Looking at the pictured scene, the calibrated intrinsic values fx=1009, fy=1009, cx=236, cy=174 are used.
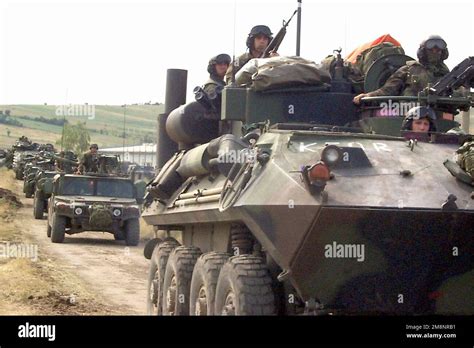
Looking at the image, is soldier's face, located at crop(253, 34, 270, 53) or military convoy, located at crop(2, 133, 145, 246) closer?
soldier's face, located at crop(253, 34, 270, 53)

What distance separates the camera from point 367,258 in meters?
6.36

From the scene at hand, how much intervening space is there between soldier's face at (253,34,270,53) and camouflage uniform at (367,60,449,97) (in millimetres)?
2095

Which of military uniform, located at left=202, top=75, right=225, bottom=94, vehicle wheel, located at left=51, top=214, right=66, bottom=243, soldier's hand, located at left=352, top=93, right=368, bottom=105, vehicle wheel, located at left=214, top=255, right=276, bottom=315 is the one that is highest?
military uniform, located at left=202, top=75, right=225, bottom=94

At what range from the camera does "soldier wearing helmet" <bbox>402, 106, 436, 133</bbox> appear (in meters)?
7.48

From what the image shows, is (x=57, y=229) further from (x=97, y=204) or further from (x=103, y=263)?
(x=103, y=263)

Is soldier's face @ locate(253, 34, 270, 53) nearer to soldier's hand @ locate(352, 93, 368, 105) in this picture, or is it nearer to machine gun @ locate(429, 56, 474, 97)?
soldier's hand @ locate(352, 93, 368, 105)

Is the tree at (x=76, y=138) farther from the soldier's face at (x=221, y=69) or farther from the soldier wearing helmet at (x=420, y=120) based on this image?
the soldier wearing helmet at (x=420, y=120)

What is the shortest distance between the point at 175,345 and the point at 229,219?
3.62 ft

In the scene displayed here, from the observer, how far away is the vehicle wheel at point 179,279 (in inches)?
349

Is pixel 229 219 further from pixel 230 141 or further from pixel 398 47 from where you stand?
pixel 398 47

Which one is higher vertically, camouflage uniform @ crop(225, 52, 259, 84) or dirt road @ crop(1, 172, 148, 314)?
camouflage uniform @ crop(225, 52, 259, 84)

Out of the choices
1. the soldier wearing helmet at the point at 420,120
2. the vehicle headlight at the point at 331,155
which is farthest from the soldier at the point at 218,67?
the vehicle headlight at the point at 331,155

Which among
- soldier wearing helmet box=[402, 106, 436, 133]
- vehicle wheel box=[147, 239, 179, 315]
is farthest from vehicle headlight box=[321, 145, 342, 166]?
vehicle wheel box=[147, 239, 179, 315]

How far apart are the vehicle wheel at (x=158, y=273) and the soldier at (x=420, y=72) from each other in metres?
2.82
